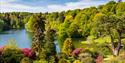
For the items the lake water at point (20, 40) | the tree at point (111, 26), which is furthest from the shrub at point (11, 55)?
the tree at point (111, 26)

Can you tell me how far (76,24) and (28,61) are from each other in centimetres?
4604

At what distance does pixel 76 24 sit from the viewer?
238 feet

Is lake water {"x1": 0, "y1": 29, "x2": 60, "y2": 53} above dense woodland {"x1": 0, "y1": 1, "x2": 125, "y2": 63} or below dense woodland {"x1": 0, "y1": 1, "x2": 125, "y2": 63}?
below

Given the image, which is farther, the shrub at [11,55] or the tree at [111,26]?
the tree at [111,26]

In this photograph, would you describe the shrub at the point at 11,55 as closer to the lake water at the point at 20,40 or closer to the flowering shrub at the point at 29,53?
the flowering shrub at the point at 29,53

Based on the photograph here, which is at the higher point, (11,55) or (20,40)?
(11,55)

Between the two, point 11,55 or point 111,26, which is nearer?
point 11,55

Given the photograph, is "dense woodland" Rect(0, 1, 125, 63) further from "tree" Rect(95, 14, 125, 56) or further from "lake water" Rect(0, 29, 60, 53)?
"lake water" Rect(0, 29, 60, 53)

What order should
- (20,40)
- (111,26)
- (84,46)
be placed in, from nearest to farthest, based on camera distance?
(111,26)
(84,46)
(20,40)

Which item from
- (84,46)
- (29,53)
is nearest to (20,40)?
(84,46)

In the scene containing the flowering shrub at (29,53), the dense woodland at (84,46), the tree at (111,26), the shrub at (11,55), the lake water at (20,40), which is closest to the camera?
the dense woodland at (84,46)

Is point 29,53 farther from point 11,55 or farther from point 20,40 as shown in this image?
point 20,40

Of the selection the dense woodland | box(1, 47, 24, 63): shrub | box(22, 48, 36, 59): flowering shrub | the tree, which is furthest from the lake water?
box(1, 47, 24, 63): shrub

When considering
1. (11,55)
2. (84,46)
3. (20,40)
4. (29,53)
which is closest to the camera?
(11,55)
